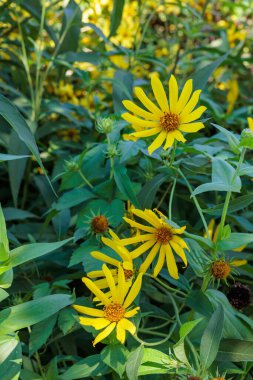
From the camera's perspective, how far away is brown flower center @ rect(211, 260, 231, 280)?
2.29ft

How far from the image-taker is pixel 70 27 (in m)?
1.21

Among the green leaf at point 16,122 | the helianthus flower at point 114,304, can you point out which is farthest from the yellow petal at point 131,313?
the green leaf at point 16,122

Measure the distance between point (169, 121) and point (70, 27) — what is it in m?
0.58

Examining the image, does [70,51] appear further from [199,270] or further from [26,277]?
[199,270]

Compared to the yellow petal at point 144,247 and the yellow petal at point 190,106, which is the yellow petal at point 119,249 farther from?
the yellow petal at point 190,106

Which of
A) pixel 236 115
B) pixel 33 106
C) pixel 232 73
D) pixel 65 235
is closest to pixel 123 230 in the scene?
pixel 65 235

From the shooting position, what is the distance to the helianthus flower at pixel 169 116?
70 centimetres

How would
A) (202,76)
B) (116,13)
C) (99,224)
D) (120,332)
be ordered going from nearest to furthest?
1. (120,332)
2. (99,224)
3. (202,76)
4. (116,13)

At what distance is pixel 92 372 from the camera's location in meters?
0.70

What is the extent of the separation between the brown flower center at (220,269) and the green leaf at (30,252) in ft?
0.60

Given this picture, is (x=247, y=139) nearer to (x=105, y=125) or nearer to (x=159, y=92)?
(x=159, y=92)

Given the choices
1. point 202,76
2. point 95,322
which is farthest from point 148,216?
point 202,76

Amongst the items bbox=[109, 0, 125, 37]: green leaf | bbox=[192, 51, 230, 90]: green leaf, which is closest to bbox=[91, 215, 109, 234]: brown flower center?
bbox=[192, 51, 230, 90]: green leaf

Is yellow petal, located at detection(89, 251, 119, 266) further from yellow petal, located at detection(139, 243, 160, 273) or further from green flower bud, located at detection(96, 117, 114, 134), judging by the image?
green flower bud, located at detection(96, 117, 114, 134)
